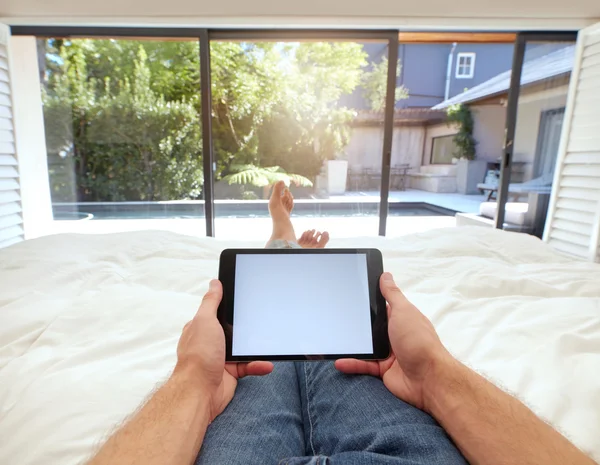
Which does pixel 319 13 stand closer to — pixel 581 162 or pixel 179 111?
pixel 179 111

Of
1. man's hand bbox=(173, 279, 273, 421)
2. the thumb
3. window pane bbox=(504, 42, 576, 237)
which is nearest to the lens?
man's hand bbox=(173, 279, 273, 421)

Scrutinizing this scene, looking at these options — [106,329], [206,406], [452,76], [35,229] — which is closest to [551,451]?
[206,406]

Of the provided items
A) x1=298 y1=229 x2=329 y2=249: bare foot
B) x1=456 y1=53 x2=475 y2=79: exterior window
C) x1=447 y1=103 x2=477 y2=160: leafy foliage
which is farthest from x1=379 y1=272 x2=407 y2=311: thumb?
x1=456 y1=53 x2=475 y2=79: exterior window

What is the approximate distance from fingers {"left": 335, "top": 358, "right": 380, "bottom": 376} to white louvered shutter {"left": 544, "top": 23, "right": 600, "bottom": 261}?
2.77 meters

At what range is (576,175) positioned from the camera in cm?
270

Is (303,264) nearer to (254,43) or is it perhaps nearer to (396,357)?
(396,357)

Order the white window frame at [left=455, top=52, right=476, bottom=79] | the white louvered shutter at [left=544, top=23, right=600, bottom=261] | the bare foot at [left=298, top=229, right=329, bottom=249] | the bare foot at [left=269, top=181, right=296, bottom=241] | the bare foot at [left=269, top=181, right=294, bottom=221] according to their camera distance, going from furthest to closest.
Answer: the white window frame at [left=455, top=52, right=476, bottom=79]
the white louvered shutter at [left=544, top=23, right=600, bottom=261]
the bare foot at [left=269, top=181, right=294, bottom=221]
the bare foot at [left=269, top=181, right=296, bottom=241]
the bare foot at [left=298, top=229, right=329, bottom=249]

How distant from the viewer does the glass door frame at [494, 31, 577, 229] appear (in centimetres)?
280

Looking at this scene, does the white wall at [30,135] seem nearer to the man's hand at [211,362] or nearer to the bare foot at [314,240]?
the bare foot at [314,240]

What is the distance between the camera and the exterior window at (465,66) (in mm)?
5891

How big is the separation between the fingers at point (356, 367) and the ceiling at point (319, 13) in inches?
101

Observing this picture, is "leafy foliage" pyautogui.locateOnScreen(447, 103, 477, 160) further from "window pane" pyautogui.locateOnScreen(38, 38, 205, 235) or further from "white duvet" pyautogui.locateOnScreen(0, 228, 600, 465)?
"white duvet" pyautogui.locateOnScreen(0, 228, 600, 465)

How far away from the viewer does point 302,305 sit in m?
0.71

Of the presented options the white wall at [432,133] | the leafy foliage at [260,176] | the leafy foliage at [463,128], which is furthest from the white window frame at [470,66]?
the leafy foliage at [260,176]
